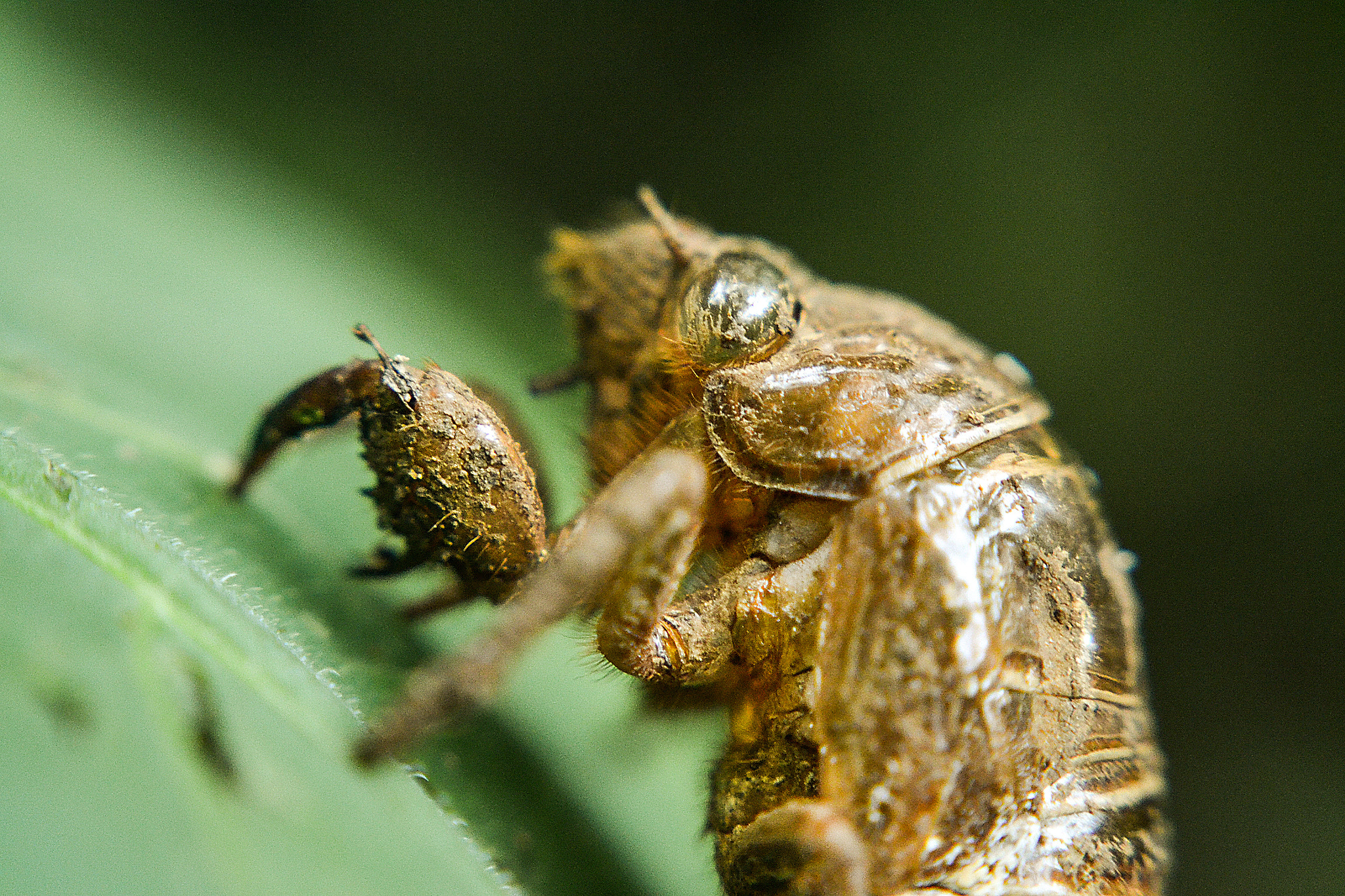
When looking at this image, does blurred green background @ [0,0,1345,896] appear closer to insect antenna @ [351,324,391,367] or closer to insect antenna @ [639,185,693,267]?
insect antenna @ [639,185,693,267]

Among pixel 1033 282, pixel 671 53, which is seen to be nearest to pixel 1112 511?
pixel 1033 282

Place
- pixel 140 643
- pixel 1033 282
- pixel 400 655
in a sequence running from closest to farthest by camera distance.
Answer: pixel 140 643 < pixel 400 655 < pixel 1033 282

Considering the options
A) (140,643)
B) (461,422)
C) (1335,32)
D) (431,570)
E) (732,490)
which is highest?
(1335,32)

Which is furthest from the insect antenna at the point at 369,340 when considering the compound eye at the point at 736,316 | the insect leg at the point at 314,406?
the compound eye at the point at 736,316

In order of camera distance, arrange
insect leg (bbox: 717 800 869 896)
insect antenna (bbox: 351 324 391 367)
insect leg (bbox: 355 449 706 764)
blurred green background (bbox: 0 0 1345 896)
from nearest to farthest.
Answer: insect leg (bbox: 355 449 706 764)
insect leg (bbox: 717 800 869 896)
insect antenna (bbox: 351 324 391 367)
blurred green background (bbox: 0 0 1345 896)

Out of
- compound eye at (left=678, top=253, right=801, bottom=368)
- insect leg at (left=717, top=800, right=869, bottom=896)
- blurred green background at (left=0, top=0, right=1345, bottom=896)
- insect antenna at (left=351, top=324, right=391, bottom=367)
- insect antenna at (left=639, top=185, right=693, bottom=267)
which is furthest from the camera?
blurred green background at (left=0, top=0, right=1345, bottom=896)

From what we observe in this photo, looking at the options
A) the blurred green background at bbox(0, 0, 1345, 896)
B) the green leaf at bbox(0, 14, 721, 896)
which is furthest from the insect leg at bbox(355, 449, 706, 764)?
the blurred green background at bbox(0, 0, 1345, 896)

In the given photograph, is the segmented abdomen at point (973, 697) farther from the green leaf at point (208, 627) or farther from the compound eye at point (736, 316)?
the green leaf at point (208, 627)

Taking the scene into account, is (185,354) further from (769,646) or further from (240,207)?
(769,646)
